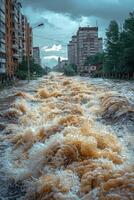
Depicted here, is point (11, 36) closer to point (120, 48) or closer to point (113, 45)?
point (113, 45)

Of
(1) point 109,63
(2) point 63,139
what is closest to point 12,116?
(2) point 63,139

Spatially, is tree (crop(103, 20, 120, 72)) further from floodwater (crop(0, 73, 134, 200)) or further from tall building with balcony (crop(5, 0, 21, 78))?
floodwater (crop(0, 73, 134, 200))

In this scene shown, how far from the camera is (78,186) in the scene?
9719 mm

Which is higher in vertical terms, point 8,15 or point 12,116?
point 8,15

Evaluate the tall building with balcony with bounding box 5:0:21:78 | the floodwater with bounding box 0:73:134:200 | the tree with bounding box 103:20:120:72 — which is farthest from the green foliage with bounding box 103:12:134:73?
the floodwater with bounding box 0:73:134:200

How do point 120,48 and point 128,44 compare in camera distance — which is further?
point 120,48

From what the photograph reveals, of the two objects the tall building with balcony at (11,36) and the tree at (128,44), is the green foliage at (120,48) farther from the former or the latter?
the tall building with balcony at (11,36)

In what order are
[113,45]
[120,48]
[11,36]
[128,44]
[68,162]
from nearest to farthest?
[68,162] < [128,44] < [120,48] < [113,45] < [11,36]

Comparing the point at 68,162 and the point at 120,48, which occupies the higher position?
the point at 120,48

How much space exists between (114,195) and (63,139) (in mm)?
4819

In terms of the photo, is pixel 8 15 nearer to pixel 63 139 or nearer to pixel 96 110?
pixel 96 110

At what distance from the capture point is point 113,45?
92.2 metres

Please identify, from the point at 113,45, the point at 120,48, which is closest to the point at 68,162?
the point at 120,48

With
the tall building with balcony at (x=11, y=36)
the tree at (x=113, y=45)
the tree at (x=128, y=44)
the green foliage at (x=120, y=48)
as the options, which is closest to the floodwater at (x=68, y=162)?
the tree at (x=128, y=44)
